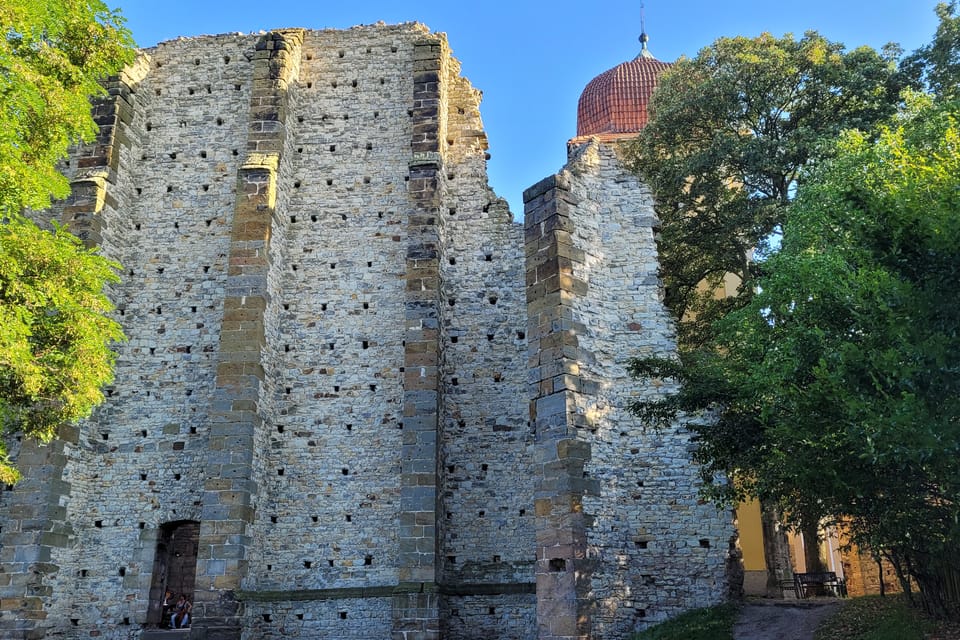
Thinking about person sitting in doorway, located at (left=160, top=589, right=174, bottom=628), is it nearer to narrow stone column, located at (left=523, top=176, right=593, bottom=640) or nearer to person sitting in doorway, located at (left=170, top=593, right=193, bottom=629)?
person sitting in doorway, located at (left=170, top=593, right=193, bottom=629)

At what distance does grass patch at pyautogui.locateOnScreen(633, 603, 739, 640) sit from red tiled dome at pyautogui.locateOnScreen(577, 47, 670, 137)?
1744 centimetres

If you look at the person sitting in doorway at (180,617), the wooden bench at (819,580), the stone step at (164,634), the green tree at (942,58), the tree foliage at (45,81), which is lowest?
the stone step at (164,634)

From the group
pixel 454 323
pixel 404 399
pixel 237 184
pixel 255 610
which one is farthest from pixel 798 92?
pixel 255 610

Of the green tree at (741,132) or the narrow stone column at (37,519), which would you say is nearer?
the narrow stone column at (37,519)

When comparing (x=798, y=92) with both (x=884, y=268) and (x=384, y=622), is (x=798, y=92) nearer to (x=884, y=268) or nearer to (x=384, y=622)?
(x=884, y=268)

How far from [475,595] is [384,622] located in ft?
5.22

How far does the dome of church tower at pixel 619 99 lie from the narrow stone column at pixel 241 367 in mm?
11354

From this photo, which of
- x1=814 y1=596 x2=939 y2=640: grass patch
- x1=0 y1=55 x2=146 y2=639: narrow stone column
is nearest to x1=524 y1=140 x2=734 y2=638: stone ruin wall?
x1=814 y1=596 x2=939 y2=640: grass patch

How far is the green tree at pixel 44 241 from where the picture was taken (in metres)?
10.7

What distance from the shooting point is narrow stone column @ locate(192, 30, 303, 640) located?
14.1m

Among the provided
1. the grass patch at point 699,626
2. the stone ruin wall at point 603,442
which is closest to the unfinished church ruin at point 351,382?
the stone ruin wall at point 603,442

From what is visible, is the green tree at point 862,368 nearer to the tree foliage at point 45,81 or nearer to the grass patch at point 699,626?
the grass patch at point 699,626

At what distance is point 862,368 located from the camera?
8.24 metres

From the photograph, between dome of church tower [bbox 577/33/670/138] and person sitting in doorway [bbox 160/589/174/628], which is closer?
person sitting in doorway [bbox 160/589/174/628]
